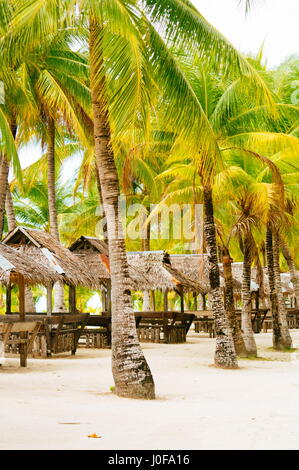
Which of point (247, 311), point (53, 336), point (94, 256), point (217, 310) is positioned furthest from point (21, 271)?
point (94, 256)

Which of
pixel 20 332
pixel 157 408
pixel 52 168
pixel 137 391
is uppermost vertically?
pixel 52 168

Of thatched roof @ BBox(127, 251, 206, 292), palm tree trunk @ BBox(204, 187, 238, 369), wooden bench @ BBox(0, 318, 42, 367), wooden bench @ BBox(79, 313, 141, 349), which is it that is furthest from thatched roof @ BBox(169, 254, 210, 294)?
wooden bench @ BBox(0, 318, 42, 367)

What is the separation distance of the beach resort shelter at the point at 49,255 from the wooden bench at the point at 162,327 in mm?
4748

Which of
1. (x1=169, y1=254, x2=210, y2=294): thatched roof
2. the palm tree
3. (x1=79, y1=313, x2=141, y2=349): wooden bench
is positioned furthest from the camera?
(x1=169, y1=254, x2=210, y2=294): thatched roof

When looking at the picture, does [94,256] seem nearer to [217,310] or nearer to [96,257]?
[96,257]

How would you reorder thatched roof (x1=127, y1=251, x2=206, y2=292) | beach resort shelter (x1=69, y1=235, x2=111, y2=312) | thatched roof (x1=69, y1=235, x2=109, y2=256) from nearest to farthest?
beach resort shelter (x1=69, y1=235, x2=111, y2=312) < thatched roof (x1=69, y1=235, x2=109, y2=256) < thatched roof (x1=127, y1=251, x2=206, y2=292)

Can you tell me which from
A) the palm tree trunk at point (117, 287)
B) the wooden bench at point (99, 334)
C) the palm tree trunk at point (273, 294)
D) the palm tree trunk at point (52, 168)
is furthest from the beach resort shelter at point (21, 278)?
the palm tree trunk at point (273, 294)

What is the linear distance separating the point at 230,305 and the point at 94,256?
6347 mm

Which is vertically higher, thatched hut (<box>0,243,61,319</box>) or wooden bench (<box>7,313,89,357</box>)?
thatched hut (<box>0,243,61,319</box>)

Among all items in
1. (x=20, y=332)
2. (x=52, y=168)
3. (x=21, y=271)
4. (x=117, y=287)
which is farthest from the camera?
(x=52, y=168)

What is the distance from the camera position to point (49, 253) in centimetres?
1745

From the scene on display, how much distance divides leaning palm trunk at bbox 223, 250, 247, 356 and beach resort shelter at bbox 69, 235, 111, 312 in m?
4.60

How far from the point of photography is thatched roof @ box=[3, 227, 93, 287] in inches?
679

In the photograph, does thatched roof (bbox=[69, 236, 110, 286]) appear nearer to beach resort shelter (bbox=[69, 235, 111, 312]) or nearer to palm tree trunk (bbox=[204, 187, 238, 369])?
beach resort shelter (bbox=[69, 235, 111, 312])
